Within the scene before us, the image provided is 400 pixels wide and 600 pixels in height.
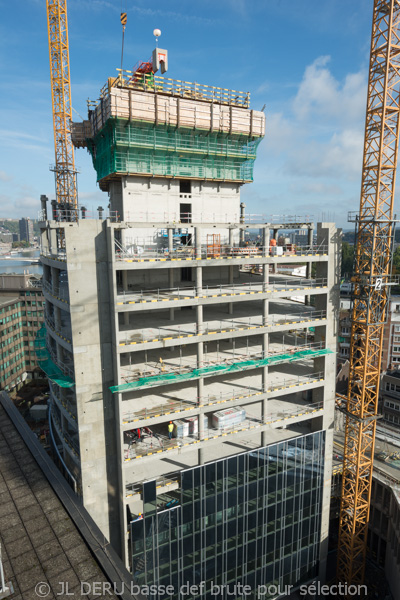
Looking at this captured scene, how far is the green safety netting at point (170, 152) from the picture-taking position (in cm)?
2859

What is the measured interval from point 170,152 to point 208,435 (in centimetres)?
2396

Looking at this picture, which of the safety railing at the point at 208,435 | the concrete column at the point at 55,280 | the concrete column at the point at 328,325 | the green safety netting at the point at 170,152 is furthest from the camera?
the concrete column at the point at 328,325

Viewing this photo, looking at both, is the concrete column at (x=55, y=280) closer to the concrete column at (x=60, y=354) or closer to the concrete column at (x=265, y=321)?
the concrete column at (x=60, y=354)

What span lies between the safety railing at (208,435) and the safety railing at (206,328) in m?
8.05

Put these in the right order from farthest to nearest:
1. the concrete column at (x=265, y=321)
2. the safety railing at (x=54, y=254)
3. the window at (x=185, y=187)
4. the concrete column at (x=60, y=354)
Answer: the window at (x=185, y=187) < the concrete column at (x=60, y=354) < the concrete column at (x=265, y=321) < the safety railing at (x=54, y=254)

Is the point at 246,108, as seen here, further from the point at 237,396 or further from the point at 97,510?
the point at 97,510

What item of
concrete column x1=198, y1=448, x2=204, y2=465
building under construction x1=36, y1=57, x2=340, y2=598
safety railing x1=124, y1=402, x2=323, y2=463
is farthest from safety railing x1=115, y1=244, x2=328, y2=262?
concrete column x1=198, y1=448, x2=204, y2=465

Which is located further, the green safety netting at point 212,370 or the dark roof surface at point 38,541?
the green safety netting at point 212,370

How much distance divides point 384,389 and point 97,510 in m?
60.4

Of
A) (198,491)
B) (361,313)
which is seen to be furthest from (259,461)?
(361,313)

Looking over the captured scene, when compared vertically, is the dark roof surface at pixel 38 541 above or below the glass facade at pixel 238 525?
above

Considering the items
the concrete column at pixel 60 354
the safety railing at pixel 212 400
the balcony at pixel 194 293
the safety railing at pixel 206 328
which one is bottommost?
the safety railing at pixel 212 400

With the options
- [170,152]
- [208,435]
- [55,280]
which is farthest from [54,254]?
[208,435]

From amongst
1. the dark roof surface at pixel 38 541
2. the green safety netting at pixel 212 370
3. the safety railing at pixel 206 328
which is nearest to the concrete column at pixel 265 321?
the safety railing at pixel 206 328
